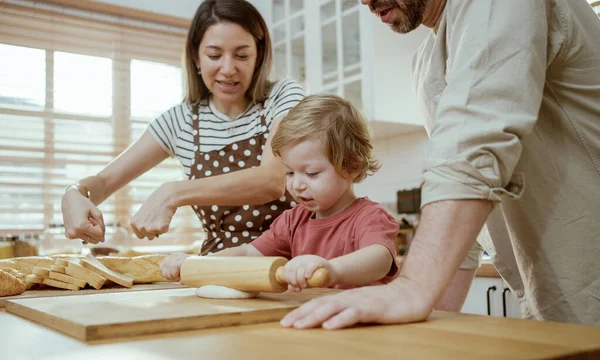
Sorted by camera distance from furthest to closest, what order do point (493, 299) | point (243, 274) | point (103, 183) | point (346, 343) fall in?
point (493, 299) → point (103, 183) → point (243, 274) → point (346, 343)

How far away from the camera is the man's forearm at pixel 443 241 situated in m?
0.71

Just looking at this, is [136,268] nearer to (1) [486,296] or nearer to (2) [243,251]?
(2) [243,251]

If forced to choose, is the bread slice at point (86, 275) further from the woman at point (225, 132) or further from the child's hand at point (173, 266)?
the woman at point (225, 132)

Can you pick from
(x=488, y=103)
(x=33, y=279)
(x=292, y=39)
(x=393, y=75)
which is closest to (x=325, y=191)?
(x=488, y=103)

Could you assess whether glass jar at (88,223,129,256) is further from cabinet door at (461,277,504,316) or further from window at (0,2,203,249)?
cabinet door at (461,277,504,316)

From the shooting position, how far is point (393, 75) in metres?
3.23

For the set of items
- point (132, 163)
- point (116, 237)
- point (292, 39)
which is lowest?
point (116, 237)

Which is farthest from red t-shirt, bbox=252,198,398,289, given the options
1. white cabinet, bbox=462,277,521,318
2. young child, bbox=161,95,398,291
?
white cabinet, bbox=462,277,521,318

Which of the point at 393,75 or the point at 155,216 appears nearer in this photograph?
the point at 155,216

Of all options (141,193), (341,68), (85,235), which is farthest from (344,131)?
(141,193)

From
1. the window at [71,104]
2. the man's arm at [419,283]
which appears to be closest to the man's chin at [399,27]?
the man's arm at [419,283]

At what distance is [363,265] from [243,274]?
7.8 inches

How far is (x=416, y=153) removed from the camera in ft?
11.5

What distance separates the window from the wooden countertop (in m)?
Answer: 2.94
